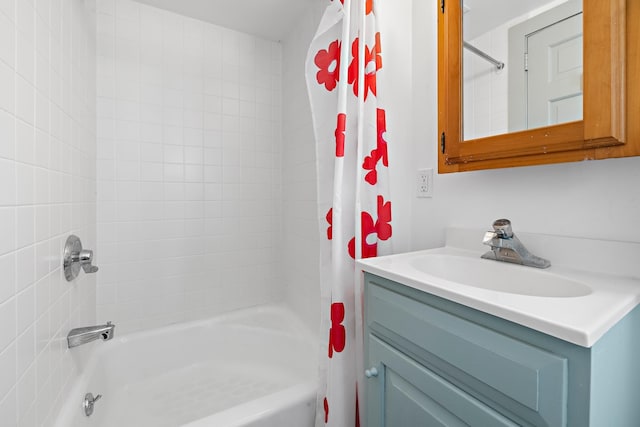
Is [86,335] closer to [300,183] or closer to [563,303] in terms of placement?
[300,183]

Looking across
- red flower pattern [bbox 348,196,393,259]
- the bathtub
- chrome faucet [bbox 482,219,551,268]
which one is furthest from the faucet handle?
the bathtub

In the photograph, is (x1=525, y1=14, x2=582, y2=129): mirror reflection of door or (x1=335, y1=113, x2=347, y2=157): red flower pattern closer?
(x1=525, y1=14, x2=582, y2=129): mirror reflection of door

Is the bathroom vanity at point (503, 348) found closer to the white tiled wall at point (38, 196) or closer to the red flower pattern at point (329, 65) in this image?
the red flower pattern at point (329, 65)

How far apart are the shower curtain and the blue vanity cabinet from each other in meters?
0.22

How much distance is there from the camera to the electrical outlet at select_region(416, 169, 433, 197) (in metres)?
1.12

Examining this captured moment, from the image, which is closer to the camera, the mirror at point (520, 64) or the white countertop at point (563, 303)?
the white countertop at point (563, 303)

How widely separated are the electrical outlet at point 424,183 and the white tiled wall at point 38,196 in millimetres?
1267

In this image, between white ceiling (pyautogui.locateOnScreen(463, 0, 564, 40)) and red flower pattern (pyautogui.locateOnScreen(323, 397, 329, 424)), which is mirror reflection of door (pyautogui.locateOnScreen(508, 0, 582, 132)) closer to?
white ceiling (pyautogui.locateOnScreen(463, 0, 564, 40))

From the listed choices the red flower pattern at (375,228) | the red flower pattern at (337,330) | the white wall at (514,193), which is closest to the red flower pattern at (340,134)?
the red flower pattern at (375,228)

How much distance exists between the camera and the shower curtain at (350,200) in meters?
1.02

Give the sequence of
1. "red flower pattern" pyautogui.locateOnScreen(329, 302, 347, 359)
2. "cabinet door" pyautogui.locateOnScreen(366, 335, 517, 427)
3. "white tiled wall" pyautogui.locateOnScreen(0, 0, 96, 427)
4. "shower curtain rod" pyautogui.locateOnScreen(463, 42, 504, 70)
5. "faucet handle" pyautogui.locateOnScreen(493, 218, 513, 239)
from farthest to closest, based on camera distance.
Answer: "red flower pattern" pyautogui.locateOnScreen(329, 302, 347, 359)
"shower curtain rod" pyautogui.locateOnScreen(463, 42, 504, 70)
"faucet handle" pyautogui.locateOnScreen(493, 218, 513, 239)
"white tiled wall" pyautogui.locateOnScreen(0, 0, 96, 427)
"cabinet door" pyautogui.locateOnScreen(366, 335, 517, 427)

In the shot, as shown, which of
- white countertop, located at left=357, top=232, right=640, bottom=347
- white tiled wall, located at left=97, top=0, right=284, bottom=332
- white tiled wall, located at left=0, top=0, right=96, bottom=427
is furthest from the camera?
white tiled wall, located at left=97, top=0, right=284, bottom=332

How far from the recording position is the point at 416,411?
2.22ft

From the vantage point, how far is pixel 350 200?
107cm
